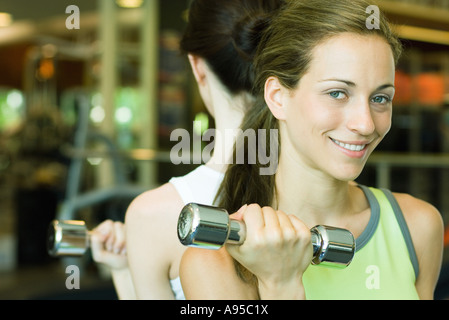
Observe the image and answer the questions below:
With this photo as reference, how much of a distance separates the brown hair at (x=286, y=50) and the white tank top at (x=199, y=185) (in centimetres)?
6

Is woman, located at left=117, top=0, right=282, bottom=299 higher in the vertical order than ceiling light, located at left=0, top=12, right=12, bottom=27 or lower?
lower

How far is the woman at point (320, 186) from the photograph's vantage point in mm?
457

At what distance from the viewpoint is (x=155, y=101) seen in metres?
2.95

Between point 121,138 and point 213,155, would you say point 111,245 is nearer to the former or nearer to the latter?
point 213,155

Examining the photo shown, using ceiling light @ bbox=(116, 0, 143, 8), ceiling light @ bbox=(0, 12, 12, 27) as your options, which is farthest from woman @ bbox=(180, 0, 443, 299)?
ceiling light @ bbox=(116, 0, 143, 8)

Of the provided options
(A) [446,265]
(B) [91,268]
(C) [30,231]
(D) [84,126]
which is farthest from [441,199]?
(C) [30,231]

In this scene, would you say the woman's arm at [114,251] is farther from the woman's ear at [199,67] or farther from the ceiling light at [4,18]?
the ceiling light at [4,18]

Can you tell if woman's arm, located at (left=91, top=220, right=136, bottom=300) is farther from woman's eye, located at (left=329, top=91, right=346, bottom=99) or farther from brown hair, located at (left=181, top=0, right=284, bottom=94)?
woman's eye, located at (left=329, top=91, right=346, bottom=99)

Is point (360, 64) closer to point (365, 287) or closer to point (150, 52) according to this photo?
point (365, 287)

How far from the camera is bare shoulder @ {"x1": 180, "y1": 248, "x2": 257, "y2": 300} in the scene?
583 millimetres

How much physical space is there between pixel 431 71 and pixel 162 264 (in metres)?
2.10

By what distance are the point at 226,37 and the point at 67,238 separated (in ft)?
1.10

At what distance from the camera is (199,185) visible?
77cm

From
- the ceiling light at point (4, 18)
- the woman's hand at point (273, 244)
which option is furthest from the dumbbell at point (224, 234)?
the ceiling light at point (4, 18)
